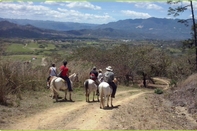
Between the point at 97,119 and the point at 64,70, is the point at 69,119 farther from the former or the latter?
the point at 64,70

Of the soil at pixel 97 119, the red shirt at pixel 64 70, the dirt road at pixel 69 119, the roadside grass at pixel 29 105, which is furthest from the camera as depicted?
the red shirt at pixel 64 70

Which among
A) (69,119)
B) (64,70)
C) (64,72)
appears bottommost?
(69,119)

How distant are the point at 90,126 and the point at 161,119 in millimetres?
4188

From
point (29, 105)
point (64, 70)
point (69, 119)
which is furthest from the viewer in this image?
point (64, 70)

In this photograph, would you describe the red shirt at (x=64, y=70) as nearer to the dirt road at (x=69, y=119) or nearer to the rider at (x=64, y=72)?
the rider at (x=64, y=72)

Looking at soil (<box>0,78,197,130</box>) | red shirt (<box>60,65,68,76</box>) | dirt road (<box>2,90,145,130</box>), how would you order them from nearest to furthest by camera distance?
1. dirt road (<box>2,90,145,130</box>)
2. soil (<box>0,78,197,130</box>)
3. red shirt (<box>60,65,68,76</box>)

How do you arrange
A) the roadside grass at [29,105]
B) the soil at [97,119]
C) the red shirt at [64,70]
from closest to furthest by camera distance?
the soil at [97,119], the roadside grass at [29,105], the red shirt at [64,70]

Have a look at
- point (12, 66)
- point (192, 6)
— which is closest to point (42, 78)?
point (12, 66)

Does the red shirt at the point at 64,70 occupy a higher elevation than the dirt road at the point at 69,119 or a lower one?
higher

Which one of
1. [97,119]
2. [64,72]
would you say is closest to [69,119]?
[97,119]

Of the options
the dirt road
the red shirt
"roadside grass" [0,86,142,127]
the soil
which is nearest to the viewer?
the dirt road

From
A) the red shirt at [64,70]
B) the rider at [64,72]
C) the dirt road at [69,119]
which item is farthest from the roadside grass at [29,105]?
the red shirt at [64,70]

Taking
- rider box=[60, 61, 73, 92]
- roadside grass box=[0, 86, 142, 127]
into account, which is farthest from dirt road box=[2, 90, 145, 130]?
rider box=[60, 61, 73, 92]

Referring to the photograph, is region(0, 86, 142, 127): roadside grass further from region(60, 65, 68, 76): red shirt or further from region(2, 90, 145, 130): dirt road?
region(60, 65, 68, 76): red shirt
